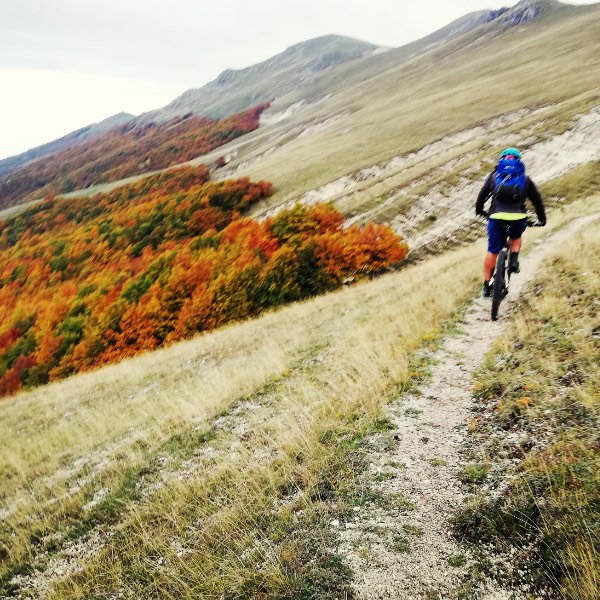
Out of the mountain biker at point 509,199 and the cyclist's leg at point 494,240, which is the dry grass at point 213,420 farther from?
the mountain biker at point 509,199

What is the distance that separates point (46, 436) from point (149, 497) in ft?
27.1

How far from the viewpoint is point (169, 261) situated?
4503 centimetres

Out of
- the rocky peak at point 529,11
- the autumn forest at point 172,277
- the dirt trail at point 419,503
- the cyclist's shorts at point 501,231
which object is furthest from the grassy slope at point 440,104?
the rocky peak at point 529,11

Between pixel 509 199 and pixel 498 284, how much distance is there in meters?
1.80

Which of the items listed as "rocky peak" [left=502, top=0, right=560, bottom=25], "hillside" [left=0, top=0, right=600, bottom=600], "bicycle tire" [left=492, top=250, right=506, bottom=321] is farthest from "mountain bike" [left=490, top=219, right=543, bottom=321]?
"rocky peak" [left=502, top=0, right=560, bottom=25]

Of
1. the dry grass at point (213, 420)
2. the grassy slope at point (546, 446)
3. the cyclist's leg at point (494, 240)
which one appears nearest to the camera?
the grassy slope at point (546, 446)

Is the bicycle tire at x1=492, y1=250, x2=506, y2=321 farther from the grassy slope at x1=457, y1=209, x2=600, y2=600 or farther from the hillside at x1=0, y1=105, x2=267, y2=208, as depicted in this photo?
the hillside at x1=0, y1=105, x2=267, y2=208

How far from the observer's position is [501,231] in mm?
9109

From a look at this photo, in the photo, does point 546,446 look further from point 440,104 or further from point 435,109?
point 440,104

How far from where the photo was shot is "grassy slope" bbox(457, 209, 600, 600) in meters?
3.29

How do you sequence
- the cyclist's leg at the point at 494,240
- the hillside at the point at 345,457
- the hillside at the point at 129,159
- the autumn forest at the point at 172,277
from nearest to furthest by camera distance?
the hillside at the point at 345,457 → the cyclist's leg at the point at 494,240 → the autumn forest at the point at 172,277 → the hillside at the point at 129,159

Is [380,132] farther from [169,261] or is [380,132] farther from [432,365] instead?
[432,365]

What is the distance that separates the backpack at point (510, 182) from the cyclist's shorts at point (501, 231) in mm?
474

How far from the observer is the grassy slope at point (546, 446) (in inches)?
129
